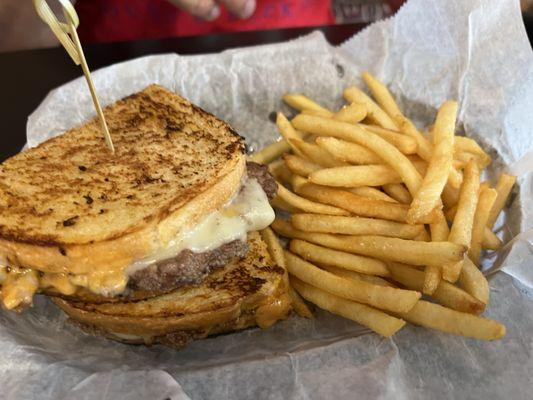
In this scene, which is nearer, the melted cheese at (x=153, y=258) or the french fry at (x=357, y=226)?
the melted cheese at (x=153, y=258)

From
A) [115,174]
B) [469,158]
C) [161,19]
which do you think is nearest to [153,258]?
[115,174]

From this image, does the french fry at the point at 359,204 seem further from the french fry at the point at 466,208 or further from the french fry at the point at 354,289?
the french fry at the point at 354,289

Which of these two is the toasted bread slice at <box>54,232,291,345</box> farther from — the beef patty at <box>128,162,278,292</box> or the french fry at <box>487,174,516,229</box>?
the french fry at <box>487,174,516,229</box>

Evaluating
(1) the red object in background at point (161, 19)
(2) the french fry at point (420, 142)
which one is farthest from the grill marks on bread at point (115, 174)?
(1) the red object in background at point (161, 19)

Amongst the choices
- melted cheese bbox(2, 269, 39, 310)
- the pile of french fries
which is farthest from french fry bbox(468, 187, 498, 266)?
melted cheese bbox(2, 269, 39, 310)

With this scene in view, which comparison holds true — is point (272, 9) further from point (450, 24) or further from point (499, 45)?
point (499, 45)

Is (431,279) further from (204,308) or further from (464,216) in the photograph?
(204,308)
